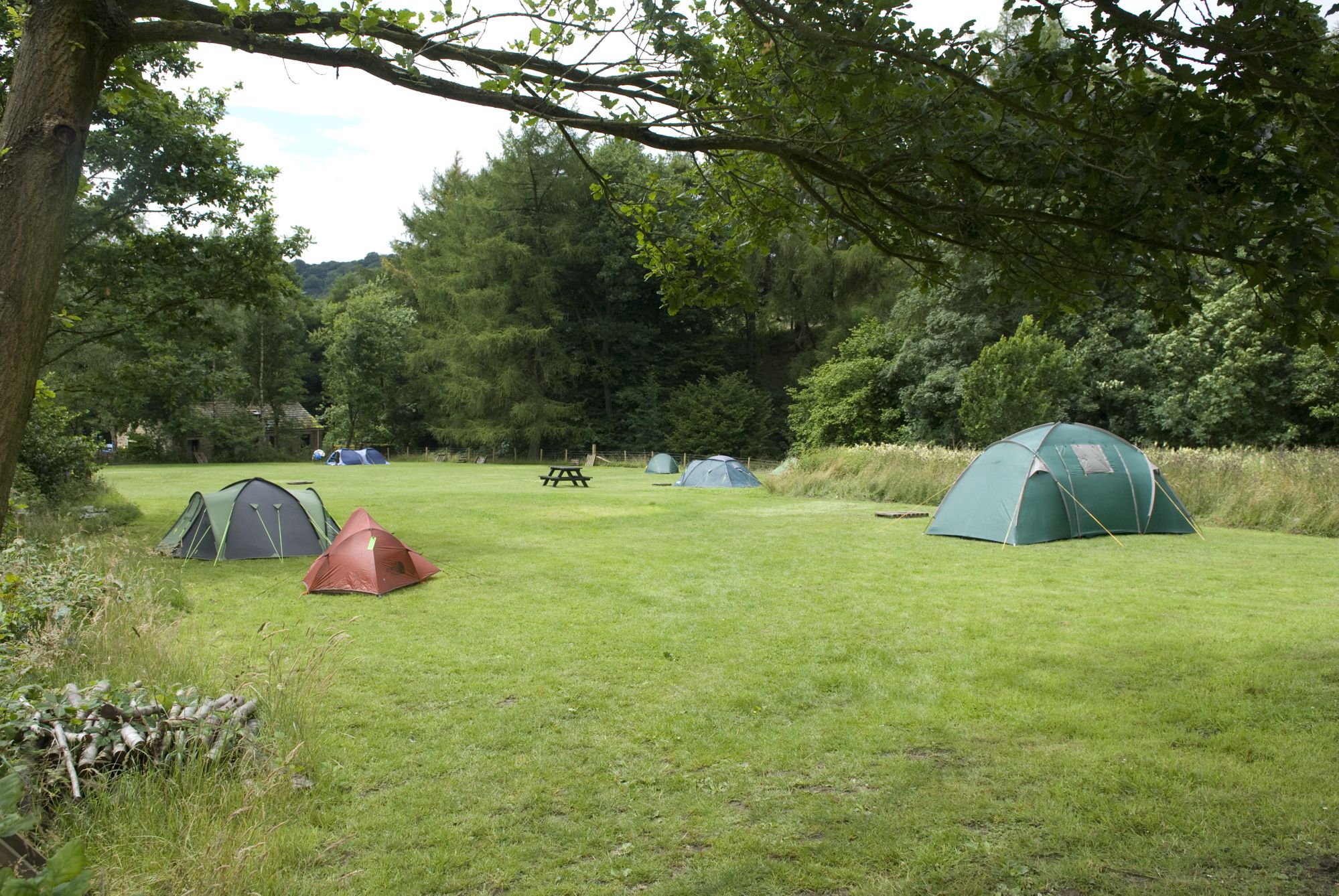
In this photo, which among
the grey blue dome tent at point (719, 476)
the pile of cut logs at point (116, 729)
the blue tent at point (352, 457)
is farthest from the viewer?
the blue tent at point (352, 457)

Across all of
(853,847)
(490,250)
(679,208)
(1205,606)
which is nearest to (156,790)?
(853,847)

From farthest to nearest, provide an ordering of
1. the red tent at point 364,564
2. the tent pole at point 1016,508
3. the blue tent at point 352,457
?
the blue tent at point 352,457, the tent pole at point 1016,508, the red tent at point 364,564

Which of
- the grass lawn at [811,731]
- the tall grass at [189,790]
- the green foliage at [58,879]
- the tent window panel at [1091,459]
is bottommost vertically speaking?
the grass lawn at [811,731]

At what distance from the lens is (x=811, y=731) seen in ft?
17.8

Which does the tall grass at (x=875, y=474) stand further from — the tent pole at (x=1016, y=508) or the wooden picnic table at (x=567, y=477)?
the wooden picnic table at (x=567, y=477)

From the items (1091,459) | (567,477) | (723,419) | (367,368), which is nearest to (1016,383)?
(1091,459)

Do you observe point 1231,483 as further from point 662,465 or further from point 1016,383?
point 662,465

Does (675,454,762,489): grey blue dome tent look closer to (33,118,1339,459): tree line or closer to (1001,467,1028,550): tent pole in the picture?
(33,118,1339,459): tree line

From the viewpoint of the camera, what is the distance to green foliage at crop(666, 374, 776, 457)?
4519 centimetres

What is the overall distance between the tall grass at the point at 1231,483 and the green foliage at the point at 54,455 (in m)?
17.2

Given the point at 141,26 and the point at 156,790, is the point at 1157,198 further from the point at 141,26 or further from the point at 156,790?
the point at 156,790

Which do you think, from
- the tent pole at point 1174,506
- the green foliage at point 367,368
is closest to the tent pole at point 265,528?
the tent pole at point 1174,506

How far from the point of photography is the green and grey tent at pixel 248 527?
12.5 m

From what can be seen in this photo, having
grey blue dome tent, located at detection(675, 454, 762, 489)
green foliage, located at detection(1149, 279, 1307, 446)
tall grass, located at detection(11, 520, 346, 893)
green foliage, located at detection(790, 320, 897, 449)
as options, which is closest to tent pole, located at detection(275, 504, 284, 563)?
tall grass, located at detection(11, 520, 346, 893)
